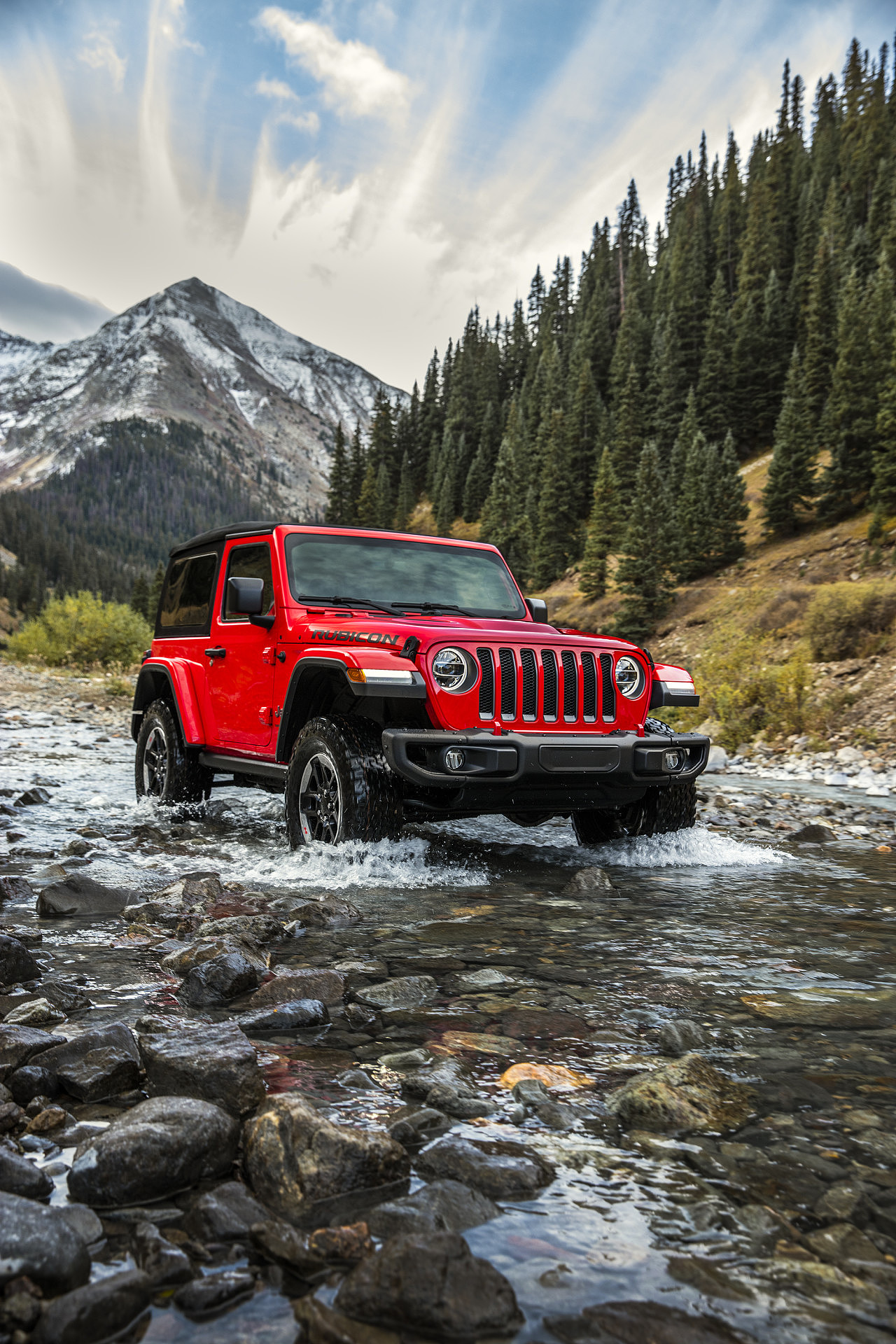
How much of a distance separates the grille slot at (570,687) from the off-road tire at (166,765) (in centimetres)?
357

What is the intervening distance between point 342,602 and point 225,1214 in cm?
486

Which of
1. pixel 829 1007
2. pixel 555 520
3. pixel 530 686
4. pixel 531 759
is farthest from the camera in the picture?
pixel 555 520

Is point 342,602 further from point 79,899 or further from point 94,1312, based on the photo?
point 94,1312

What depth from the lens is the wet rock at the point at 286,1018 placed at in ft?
9.81

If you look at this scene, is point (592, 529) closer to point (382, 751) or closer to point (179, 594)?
point (179, 594)

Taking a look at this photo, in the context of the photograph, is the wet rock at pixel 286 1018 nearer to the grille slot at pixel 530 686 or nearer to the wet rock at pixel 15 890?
the wet rock at pixel 15 890

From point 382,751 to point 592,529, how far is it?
3988cm

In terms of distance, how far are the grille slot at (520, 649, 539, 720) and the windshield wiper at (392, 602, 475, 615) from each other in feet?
4.39

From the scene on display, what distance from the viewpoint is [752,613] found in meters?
27.0

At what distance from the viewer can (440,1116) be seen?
2.31m

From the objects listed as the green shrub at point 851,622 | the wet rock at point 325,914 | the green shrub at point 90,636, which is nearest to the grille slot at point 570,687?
the wet rock at point 325,914

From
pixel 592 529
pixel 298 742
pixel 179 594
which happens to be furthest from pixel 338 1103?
pixel 592 529

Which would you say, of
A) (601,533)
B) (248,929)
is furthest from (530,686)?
(601,533)

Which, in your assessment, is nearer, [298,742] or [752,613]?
[298,742]
